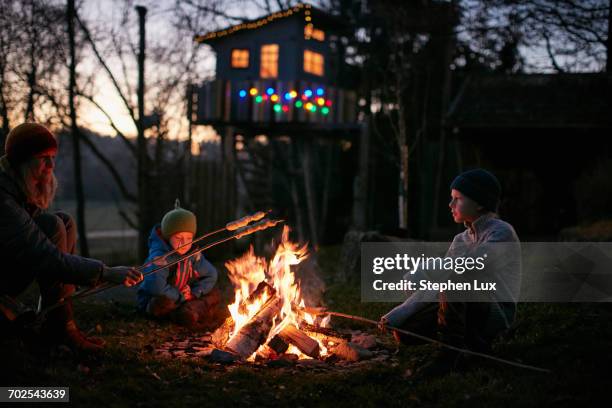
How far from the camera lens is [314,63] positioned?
62.9 ft

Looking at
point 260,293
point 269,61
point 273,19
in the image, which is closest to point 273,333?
point 260,293

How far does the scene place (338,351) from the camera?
531 cm

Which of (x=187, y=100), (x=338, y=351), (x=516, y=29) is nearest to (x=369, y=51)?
(x=187, y=100)

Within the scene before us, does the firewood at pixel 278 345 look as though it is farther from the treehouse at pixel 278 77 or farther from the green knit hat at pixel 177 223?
the treehouse at pixel 278 77

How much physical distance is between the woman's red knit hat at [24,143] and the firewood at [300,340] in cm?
248

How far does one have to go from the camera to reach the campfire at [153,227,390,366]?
521 centimetres

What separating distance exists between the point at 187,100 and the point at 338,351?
1255cm

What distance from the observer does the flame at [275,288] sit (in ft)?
18.1

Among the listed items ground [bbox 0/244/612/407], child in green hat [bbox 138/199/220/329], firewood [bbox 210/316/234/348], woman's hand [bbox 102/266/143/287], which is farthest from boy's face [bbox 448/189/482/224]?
child in green hat [bbox 138/199/220/329]

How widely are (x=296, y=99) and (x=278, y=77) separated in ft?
6.79

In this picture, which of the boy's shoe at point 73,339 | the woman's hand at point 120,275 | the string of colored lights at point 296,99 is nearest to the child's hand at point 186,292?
the boy's shoe at point 73,339

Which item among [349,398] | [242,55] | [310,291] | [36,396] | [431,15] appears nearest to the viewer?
[36,396]

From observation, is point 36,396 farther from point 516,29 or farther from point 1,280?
point 516,29

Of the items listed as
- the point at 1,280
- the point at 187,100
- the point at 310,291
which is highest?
the point at 187,100
